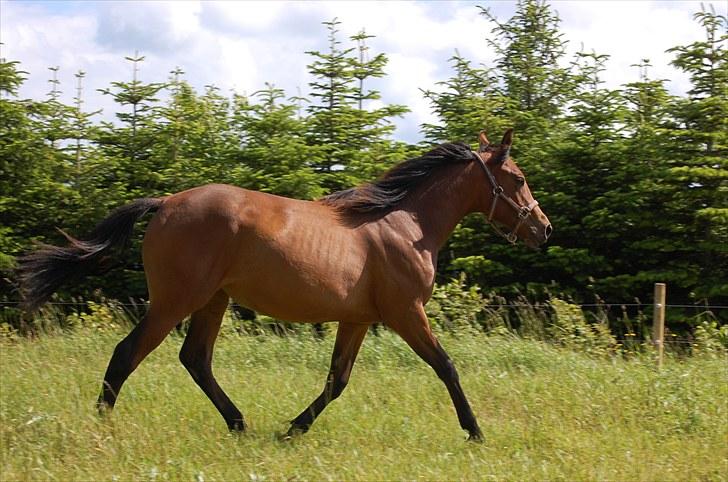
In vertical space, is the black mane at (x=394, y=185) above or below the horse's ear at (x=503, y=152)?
below

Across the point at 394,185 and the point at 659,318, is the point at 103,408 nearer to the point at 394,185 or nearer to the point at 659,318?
the point at 394,185

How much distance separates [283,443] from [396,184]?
7.20 feet

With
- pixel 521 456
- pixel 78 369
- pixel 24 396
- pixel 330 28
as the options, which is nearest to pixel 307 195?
pixel 330 28

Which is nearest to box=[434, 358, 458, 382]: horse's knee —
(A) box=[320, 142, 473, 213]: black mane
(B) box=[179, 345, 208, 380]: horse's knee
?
(A) box=[320, 142, 473, 213]: black mane

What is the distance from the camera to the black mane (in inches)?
265

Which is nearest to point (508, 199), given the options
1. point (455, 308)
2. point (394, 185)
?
point (394, 185)

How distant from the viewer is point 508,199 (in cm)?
709

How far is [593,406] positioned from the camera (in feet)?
22.4

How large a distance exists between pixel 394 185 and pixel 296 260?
118 cm

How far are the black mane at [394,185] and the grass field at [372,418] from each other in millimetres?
1595

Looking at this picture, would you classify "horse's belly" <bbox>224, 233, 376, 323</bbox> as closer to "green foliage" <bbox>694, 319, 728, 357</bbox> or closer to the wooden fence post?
the wooden fence post

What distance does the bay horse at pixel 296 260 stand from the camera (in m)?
6.11

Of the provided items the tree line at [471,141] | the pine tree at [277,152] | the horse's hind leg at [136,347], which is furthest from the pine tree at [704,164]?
the horse's hind leg at [136,347]

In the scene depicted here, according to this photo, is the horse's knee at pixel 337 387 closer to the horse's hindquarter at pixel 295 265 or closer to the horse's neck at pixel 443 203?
the horse's hindquarter at pixel 295 265
